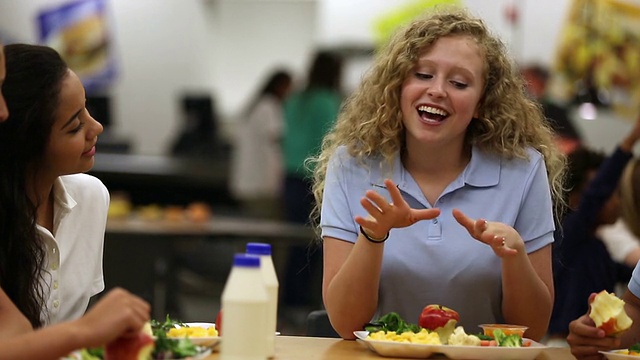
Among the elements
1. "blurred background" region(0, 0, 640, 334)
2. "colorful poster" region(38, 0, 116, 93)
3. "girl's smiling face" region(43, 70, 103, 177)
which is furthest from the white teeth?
"colorful poster" region(38, 0, 116, 93)

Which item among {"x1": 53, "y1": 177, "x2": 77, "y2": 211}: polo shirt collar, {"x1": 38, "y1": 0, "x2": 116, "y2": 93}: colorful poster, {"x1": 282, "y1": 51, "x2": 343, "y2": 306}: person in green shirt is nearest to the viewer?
{"x1": 53, "y1": 177, "x2": 77, "y2": 211}: polo shirt collar

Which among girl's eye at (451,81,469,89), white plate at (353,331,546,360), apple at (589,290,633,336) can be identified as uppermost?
girl's eye at (451,81,469,89)

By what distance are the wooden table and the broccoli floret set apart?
7 centimetres

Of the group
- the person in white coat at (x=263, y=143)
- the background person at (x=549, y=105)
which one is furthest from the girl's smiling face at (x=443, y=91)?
the person in white coat at (x=263, y=143)

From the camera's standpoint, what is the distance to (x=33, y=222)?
2113 mm

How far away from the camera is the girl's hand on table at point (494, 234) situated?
2047mm

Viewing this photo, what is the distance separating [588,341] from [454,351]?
293 millimetres

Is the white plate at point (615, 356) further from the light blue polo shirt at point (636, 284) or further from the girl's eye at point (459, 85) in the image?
the girl's eye at point (459, 85)

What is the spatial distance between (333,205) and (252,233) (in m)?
3.09

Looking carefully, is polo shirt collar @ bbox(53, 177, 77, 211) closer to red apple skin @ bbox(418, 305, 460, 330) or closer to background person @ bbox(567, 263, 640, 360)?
red apple skin @ bbox(418, 305, 460, 330)

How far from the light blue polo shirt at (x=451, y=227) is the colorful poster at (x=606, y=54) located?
12.7 ft

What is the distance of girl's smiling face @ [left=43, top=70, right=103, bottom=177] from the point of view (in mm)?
2127

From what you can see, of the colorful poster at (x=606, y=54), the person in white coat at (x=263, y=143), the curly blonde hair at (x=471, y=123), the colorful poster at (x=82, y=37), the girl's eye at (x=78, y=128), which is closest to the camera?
the girl's eye at (x=78, y=128)

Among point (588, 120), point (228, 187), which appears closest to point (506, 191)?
point (588, 120)
